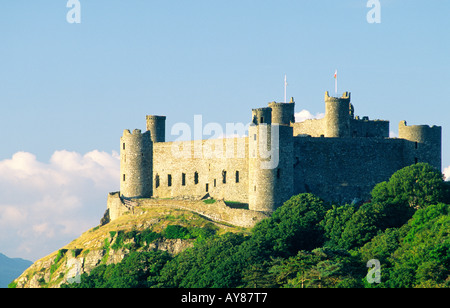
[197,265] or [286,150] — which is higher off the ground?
[286,150]

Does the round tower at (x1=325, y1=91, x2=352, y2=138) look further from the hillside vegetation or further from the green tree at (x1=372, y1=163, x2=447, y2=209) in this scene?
the green tree at (x1=372, y1=163, x2=447, y2=209)

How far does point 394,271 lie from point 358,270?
9.99 ft

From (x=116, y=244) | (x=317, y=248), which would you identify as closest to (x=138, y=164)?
(x=116, y=244)

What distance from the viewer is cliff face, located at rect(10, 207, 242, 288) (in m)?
72.4

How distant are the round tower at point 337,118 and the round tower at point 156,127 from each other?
1625 centimetres

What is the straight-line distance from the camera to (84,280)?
6712 centimetres

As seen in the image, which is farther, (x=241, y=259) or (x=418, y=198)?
(x=418, y=198)

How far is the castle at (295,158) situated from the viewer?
7019 cm

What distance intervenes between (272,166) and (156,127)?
58.5 feet

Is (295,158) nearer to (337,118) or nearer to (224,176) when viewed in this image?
(337,118)
